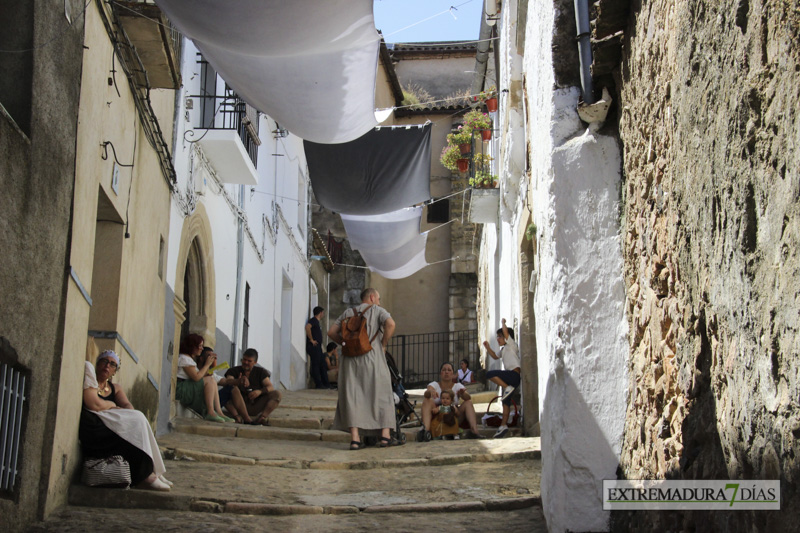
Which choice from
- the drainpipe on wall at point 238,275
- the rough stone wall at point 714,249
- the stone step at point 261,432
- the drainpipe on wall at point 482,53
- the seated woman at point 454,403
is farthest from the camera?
the drainpipe on wall at point 482,53

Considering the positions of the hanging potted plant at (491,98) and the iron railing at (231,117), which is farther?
the hanging potted plant at (491,98)

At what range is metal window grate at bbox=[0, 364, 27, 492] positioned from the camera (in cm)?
482

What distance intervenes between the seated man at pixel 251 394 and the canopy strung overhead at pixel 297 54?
3.79 meters

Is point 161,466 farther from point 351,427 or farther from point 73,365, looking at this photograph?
point 351,427

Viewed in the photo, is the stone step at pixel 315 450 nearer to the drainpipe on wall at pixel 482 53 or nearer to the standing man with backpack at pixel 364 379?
the standing man with backpack at pixel 364 379

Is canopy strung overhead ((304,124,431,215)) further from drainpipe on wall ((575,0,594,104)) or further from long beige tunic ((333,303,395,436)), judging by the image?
drainpipe on wall ((575,0,594,104))

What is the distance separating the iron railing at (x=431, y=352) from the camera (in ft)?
83.2

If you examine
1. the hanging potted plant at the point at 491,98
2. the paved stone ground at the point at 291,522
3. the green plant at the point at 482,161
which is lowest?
the paved stone ground at the point at 291,522

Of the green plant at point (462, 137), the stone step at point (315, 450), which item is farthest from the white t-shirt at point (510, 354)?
the green plant at point (462, 137)

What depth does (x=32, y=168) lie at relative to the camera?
5.14 meters

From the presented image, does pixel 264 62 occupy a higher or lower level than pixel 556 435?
higher

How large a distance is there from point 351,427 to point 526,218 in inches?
101

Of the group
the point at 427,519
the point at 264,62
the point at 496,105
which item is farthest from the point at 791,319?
the point at 496,105

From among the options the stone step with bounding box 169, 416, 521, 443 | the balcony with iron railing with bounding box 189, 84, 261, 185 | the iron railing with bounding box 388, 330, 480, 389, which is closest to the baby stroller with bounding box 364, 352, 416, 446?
the stone step with bounding box 169, 416, 521, 443
